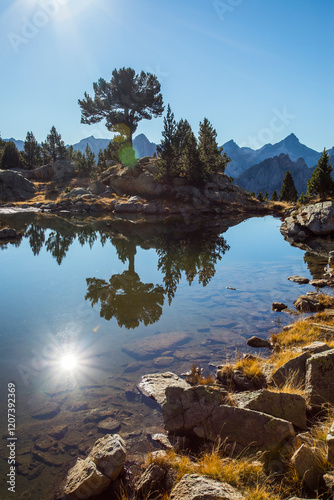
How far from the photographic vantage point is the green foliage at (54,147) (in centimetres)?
10500

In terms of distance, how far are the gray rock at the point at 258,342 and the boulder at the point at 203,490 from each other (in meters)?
7.46

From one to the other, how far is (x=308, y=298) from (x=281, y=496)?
12.2m

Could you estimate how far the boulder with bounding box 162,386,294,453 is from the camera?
17.4 feet

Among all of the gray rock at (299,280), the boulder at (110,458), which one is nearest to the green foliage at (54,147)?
the gray rock at (299,280)

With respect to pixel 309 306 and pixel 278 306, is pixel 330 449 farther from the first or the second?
pixel 278 306

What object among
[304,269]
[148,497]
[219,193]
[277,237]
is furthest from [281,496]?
[219,193]

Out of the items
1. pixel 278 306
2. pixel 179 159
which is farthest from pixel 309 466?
pixel 179 159

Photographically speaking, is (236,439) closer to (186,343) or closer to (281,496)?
(281,496)

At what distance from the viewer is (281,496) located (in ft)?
13.9

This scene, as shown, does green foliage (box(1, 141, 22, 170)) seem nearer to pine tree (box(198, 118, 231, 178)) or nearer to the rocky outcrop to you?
pine tree (box(198, 118, 231, 178))

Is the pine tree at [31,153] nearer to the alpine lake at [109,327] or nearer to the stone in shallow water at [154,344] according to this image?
the alpine lake at [109,327]

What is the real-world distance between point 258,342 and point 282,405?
5.72 m

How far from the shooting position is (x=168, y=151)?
223 ft

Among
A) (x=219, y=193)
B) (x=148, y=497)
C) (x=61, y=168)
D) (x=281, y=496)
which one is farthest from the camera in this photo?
(x=61, y=168)
